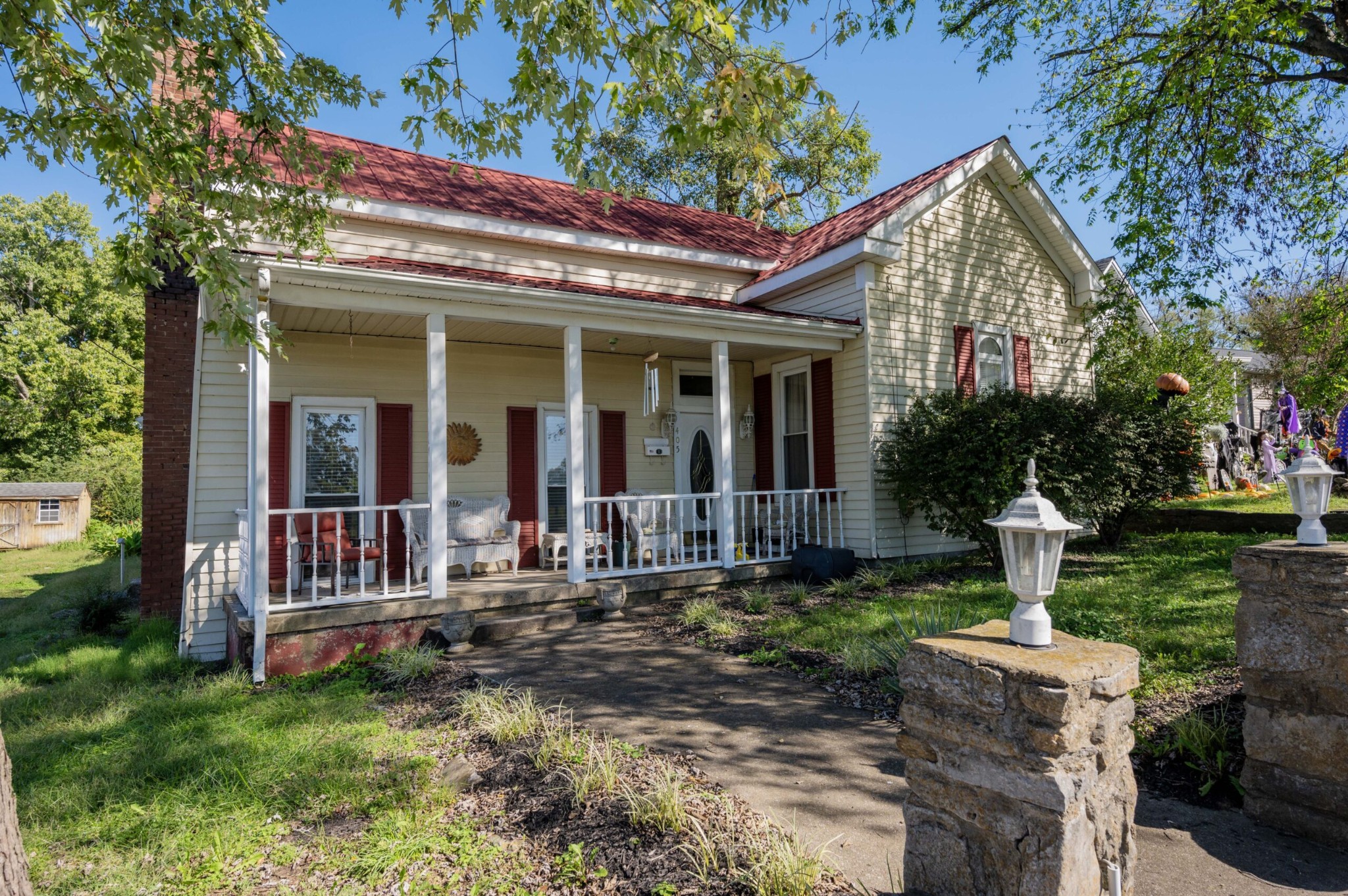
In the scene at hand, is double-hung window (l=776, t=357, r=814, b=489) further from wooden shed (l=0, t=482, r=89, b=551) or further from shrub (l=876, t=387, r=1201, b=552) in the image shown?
wooden shed (l=0, t=482, r=89, b=551)

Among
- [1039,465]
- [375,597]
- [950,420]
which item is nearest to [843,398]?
[950,420]

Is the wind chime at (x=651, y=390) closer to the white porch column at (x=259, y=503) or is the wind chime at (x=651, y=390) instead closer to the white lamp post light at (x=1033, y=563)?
the white porch column at (x=259, y=503)

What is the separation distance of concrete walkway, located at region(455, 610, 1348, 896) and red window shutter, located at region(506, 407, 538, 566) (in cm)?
304

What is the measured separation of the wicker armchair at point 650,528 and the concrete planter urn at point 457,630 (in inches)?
86.2

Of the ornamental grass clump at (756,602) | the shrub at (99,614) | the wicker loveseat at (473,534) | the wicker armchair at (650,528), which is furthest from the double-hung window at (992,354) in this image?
the shrub at (99,614)

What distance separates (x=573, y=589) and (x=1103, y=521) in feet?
26.6

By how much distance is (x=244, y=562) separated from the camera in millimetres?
7324

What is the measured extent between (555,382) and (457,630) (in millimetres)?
4430

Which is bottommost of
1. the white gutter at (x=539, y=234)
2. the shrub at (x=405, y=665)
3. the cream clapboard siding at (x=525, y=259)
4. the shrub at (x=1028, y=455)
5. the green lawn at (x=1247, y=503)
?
the shrub at (x=405, y=665)

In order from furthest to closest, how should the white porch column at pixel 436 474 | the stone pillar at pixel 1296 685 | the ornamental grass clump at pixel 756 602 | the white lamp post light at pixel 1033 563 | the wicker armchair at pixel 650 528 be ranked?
the wicker armchair at pixel 650 528 < the ornamental grass clump at pixel 756 602 < the white porch column at pixel 436 474 < the stone pillar at pixel 1296 685 < the white lamp post light at pixel 1033 563

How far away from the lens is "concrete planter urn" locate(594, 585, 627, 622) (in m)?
7.75

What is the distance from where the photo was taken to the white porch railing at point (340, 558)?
22.4 feet

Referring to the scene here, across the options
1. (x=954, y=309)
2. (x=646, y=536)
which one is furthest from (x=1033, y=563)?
(x=954, y=309)

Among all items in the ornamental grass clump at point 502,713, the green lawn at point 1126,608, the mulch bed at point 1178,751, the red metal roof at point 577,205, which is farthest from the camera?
the red metal roof at point 577,205
